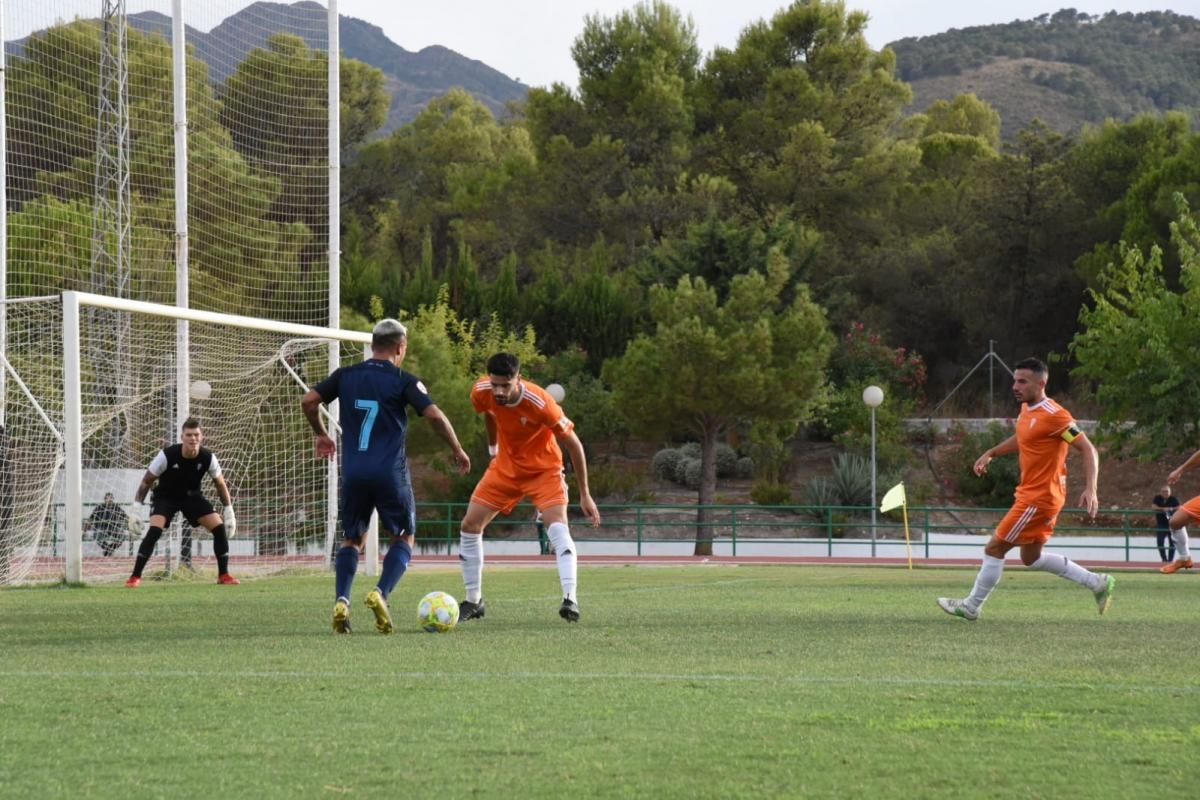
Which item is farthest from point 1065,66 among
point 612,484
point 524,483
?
point 524,483

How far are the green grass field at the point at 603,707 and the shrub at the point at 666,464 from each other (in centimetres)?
3648

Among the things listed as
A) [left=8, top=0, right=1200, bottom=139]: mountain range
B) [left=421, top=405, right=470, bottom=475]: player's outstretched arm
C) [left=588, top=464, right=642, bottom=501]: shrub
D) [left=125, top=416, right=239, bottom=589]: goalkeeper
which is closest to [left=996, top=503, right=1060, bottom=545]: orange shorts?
[left=421, top=405, right=470, bottom=475]: player's outstretched arm

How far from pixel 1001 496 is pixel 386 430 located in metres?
38.4

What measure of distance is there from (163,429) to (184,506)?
233 inches

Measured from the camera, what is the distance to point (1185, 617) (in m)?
13.4

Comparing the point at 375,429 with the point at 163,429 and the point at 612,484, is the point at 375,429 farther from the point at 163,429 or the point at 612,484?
the point at 612,484

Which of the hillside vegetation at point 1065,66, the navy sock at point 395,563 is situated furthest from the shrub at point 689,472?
the hillside vegetation at point 1065,66

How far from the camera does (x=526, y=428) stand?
12102mm

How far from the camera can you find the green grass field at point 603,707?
215 inches

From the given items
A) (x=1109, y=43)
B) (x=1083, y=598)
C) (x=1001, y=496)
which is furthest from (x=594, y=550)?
(x=1109, y=43)

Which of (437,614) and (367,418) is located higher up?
(367,418)

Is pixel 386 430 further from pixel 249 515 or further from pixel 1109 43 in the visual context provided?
pixel 1109 43

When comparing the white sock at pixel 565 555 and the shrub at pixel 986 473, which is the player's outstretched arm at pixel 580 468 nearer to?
the white sock at pixel 565 555

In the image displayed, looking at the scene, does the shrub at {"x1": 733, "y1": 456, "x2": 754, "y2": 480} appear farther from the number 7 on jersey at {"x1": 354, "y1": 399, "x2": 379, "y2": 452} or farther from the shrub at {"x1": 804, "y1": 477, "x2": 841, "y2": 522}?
the number 7 on jersey at {"x1": 354, "y1": 399, "x2": 379, "y2": 452}
